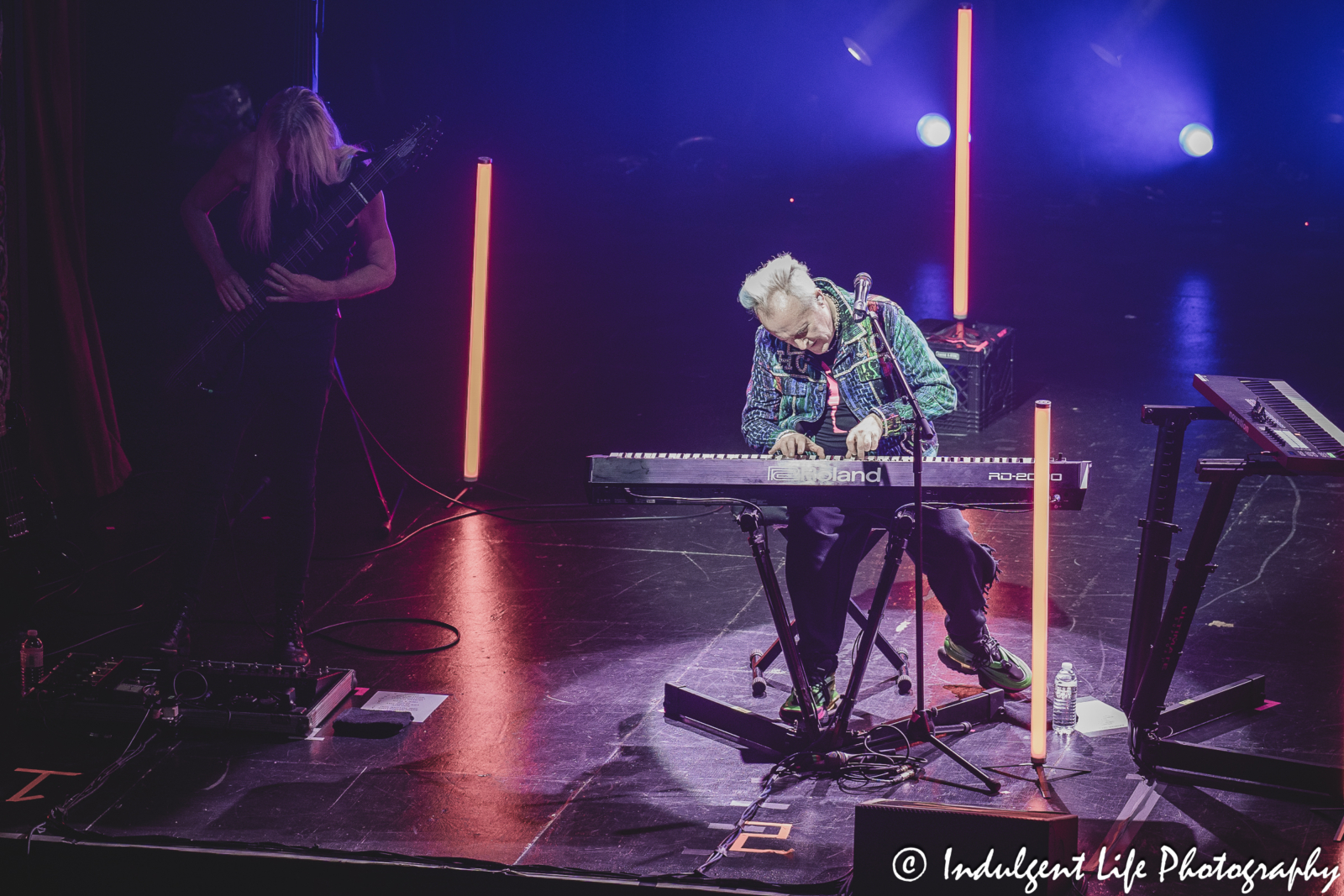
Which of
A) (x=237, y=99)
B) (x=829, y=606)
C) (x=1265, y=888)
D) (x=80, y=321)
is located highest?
(x=237, y=99)

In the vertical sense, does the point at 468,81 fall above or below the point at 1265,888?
above

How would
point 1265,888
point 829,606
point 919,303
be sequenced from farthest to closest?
point 919,303
point 829,606
point 1265,888

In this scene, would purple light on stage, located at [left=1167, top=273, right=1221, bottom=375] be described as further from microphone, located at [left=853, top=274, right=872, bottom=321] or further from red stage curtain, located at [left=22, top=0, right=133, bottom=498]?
red stage curtain, located at [left=22, top=0, right=133, bottom=498]

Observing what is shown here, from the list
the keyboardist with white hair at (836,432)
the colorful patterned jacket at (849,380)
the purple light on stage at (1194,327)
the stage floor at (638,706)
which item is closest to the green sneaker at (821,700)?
the keyboardist with white hair at (836,432)

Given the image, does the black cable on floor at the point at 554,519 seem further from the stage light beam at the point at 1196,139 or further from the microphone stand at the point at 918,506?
the stage light beam at the point at 1196,139

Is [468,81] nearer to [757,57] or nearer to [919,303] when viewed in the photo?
[757,57]

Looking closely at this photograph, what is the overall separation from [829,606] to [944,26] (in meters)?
12.2

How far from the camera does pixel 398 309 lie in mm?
10312

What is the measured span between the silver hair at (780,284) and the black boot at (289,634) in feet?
5.78

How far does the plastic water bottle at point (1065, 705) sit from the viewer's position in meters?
3.72

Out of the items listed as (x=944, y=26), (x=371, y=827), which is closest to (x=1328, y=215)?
(x=944, y=26)

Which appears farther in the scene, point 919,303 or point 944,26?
point 944,26

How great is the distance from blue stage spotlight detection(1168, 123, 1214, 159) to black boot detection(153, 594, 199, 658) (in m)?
12.7

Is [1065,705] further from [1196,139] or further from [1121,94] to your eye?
[1121,94]
